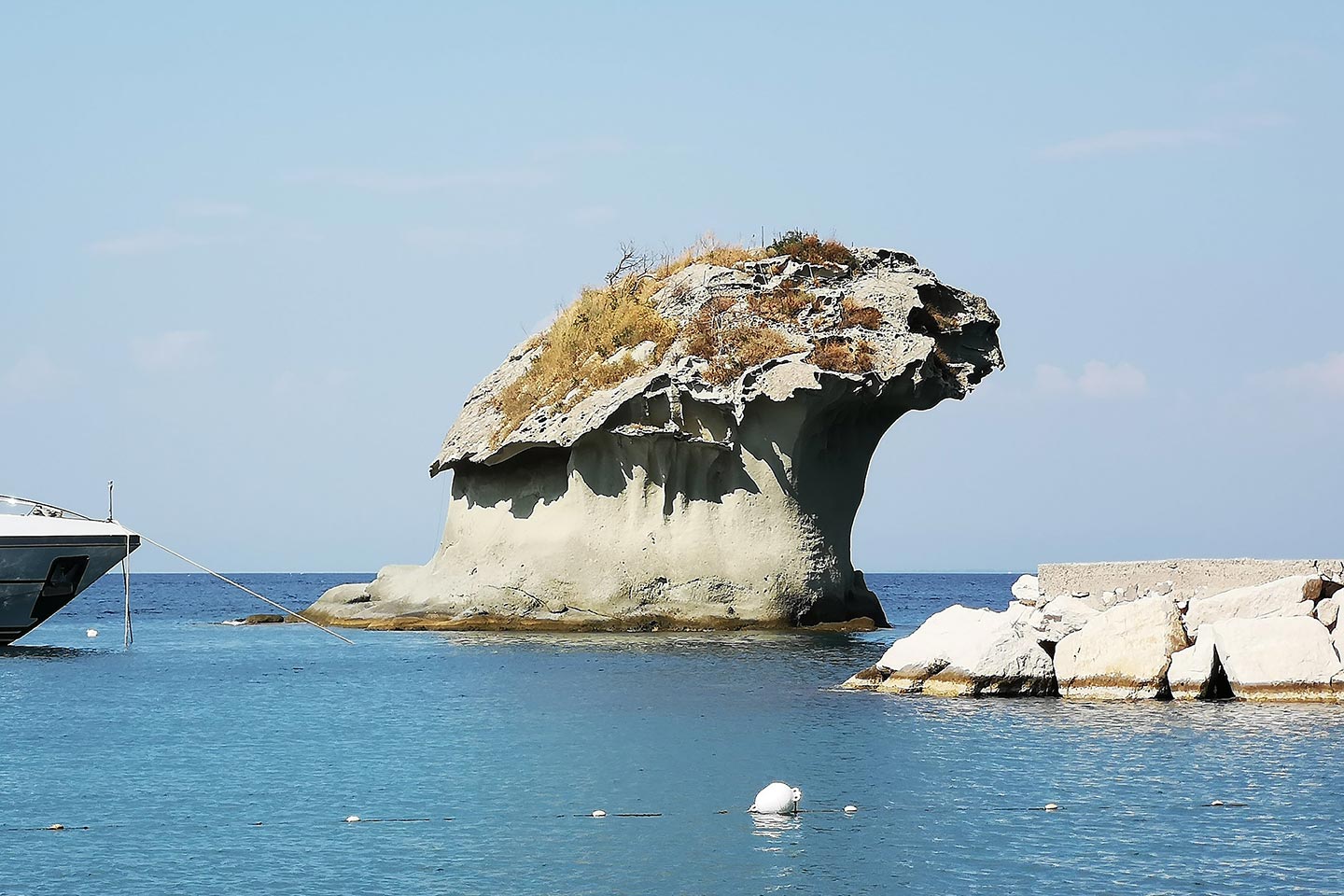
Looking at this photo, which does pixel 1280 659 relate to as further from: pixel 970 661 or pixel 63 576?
pixel 63 576

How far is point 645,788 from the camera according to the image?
19328 millimetres

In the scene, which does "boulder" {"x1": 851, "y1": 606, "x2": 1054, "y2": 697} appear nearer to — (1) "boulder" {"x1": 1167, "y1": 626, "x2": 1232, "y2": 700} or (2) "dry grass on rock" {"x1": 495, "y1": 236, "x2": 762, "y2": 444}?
(1) "boulder" {"x1": 1167, "y1": 626, "x2": 1232, "y2": 700}

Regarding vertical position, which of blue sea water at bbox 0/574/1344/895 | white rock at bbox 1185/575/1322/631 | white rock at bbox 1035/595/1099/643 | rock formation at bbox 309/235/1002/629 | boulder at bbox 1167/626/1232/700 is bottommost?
blue sea water at bbox 0/574/1344/895

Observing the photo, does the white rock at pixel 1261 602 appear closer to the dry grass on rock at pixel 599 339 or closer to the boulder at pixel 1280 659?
the boulder at pixel 1280 659

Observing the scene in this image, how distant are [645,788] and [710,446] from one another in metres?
25.3

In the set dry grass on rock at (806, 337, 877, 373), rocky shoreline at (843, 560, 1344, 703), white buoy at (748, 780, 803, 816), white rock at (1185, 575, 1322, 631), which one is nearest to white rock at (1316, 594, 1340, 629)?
rocky shoreline at (843, 560, 1344, 703)

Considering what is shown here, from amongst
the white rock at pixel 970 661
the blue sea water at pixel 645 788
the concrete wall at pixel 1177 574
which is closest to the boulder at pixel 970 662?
the white rock at pixel 970 661

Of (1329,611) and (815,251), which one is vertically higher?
(815,251)

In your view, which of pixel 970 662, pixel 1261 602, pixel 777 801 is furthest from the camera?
pixel 970 662

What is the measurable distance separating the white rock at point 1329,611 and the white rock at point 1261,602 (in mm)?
346

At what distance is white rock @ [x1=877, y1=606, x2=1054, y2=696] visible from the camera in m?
27.4

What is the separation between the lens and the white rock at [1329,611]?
1018 inches

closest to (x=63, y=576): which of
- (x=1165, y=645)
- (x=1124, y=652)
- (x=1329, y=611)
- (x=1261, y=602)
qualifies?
(x=1124, y=652)

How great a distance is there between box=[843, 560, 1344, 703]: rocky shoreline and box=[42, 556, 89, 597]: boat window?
2352cm
